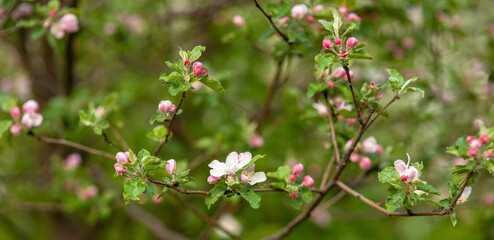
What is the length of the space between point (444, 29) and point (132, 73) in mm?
2548

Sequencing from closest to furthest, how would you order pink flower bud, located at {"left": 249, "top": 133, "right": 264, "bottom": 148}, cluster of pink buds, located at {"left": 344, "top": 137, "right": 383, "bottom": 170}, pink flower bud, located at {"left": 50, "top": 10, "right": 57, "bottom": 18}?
1. cluster of pink buds, located at {"left": 344, "top": 137, "right": 383, "bottom": 170}
2. pink flower bud, located at {"left": 50, "top": 10, "right": 57, "bottom": 18}
3. pink flower bud, located at {"left": 249, "top": 133, "right": 264, "bottom": 148}

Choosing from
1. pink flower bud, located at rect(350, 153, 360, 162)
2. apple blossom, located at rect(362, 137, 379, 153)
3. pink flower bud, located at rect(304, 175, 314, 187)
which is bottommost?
pink flower bud, located at rect(350, 153, 360, 162)

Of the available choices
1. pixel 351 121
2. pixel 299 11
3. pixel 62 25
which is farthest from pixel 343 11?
pixel 62 25

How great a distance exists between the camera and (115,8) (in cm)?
357

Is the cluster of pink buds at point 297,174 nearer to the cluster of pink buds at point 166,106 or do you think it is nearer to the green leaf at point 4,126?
the cluster of pink buds at point 166,106

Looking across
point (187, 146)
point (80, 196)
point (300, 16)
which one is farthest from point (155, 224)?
point (300, 16)

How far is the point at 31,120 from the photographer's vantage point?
1919 mm

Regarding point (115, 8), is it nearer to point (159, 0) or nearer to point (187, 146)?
point (159, 0)

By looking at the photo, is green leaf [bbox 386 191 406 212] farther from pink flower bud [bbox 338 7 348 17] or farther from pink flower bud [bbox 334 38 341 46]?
pink flower bud [bbox 338 7 348 17]

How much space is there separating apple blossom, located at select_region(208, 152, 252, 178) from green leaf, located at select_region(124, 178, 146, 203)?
0.22m

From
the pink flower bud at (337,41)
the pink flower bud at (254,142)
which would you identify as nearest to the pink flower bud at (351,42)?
the pink flower bud at (337,41)

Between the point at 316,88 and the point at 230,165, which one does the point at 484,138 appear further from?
the point at 230,165

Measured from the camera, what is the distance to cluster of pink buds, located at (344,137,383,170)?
73.6 inches

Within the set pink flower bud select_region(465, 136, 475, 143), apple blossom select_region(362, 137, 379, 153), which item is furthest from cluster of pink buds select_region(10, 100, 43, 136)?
pink flower bud select_region(465, 136, 475, 143)
